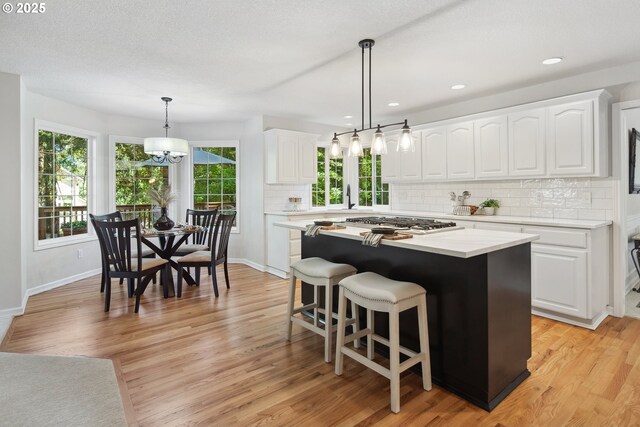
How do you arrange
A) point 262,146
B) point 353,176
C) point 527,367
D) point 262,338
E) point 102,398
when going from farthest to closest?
point 353,176 → point 262,146 → point 262,338 → point 527,367 → point 102,398

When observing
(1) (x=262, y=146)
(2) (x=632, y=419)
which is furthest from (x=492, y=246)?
(1) (x=262, y=146)

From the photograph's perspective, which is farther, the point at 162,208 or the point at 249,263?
the point at 249,263

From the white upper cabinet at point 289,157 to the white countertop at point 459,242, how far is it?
2819 mm

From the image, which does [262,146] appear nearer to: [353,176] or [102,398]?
[353,176]

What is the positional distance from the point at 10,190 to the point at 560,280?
17.6ft

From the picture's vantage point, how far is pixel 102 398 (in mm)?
2160

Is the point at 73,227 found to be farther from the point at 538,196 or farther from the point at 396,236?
the point at 538,196

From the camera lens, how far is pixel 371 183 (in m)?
6.26

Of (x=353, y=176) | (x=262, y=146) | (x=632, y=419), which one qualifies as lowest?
(x=632, y=419)

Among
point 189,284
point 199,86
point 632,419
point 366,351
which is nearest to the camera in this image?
point 632,419

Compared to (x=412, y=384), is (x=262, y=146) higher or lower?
higher

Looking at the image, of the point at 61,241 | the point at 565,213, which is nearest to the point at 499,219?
the point at 565,213

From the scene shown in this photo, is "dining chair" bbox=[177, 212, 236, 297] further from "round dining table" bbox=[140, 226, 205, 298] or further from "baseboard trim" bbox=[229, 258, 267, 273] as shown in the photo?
"baseboard trim" bbox=[229, 258, 267, 273]

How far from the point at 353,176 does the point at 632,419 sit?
16.4 feet
